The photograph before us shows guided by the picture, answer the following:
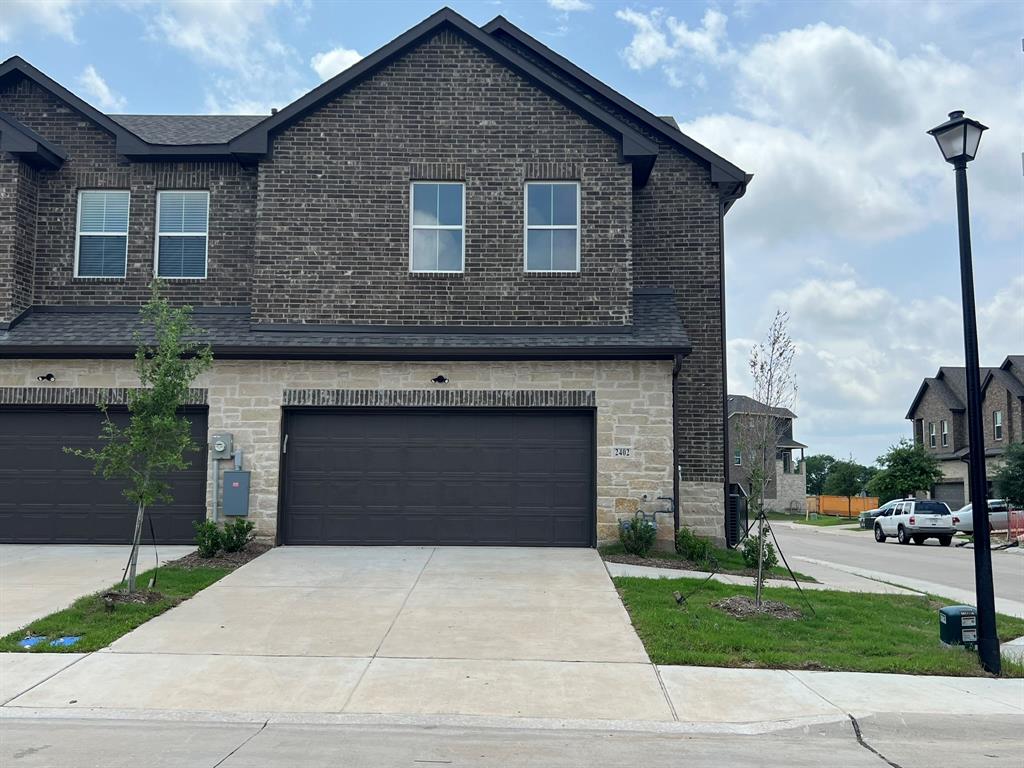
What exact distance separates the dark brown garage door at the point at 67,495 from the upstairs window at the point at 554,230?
6.36 m

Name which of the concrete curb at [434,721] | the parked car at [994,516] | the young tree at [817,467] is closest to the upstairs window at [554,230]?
the concrete curb at [434,721]

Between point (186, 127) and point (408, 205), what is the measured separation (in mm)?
6633

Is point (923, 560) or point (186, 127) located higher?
point (186, 127)

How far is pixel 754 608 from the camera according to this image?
10.6 metres

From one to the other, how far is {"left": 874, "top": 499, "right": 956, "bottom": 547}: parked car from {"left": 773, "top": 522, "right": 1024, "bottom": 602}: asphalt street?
43 centimetres

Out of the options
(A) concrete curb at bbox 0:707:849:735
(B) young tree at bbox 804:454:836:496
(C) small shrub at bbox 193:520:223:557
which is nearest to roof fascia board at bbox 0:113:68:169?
(C) small shrub at bbox 193:520:223:557

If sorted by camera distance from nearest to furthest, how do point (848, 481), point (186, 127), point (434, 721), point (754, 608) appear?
point (434, 721) → point (754, 608) → point (186, 127) → point (848, 481)

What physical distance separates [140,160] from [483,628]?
11.8m

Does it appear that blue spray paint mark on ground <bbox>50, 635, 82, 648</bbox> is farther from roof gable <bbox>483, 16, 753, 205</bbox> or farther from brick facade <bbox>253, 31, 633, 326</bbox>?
roof gable <bbox>483, 16, 753, 205</bbox>

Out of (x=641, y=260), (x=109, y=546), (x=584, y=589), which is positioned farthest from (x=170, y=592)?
(x=641, y=260)

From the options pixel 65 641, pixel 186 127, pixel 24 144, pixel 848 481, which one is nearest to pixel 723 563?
pixel 65 641

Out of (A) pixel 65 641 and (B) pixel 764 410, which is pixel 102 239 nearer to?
(A) pixel 65 641

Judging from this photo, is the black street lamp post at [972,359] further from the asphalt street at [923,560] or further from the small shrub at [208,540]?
the small shrub at [208,540]

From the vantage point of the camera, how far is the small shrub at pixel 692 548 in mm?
14203
